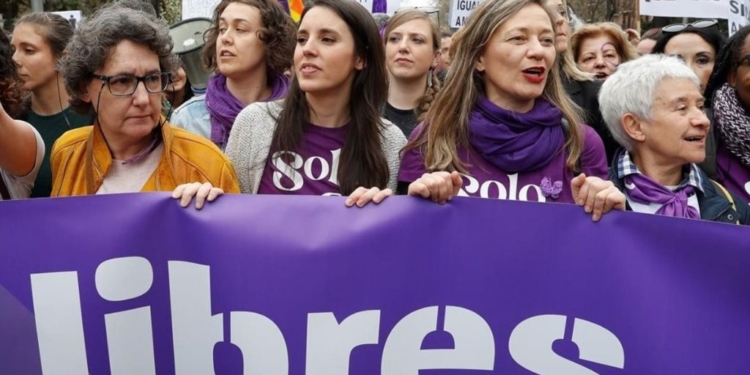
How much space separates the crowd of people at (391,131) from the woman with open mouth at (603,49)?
1.56m

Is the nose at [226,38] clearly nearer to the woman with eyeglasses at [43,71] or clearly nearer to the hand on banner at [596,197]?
the woman with eyeglasses at [43,71]

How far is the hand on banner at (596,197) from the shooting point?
2.44m

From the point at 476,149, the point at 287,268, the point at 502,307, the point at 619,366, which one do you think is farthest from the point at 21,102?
the point at 619,366

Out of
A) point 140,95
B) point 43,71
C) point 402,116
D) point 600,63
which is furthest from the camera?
point 600,63

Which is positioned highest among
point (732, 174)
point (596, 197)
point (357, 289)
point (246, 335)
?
point (596, 197)

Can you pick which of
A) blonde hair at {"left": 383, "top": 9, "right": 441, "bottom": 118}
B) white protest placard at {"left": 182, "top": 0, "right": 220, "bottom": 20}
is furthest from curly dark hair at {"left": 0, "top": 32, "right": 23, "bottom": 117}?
white protest placard at {"left": 182, "top": 0, "right": 220, "bottom": 20}

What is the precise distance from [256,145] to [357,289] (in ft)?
3.15

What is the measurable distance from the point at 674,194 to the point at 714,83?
3.72 ft

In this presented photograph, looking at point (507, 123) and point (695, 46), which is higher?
point (695, 46)

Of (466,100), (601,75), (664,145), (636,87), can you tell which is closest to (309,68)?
(466,100)

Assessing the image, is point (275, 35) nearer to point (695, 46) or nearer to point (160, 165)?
point (160, 165)

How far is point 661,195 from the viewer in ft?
9.85

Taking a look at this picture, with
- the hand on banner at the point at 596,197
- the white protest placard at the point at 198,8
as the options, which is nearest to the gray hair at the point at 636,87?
the hand on banner at the point at 596,197

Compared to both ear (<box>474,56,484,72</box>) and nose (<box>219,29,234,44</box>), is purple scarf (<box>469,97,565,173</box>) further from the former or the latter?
nose (<box>219,29,234,44</box>)
